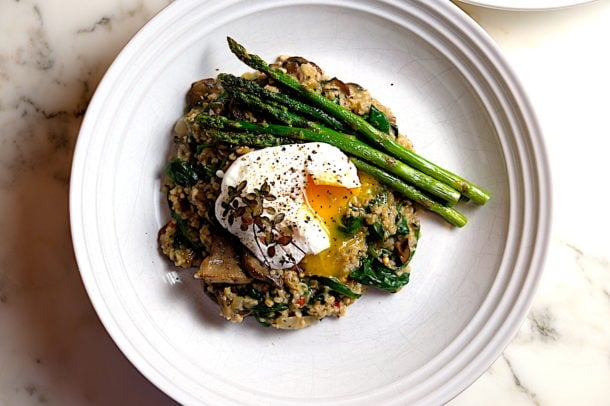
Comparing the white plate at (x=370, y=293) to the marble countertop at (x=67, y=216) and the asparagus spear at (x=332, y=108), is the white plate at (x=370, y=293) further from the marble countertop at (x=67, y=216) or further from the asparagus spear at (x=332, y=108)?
the marble countertop at (x=67, y=216)

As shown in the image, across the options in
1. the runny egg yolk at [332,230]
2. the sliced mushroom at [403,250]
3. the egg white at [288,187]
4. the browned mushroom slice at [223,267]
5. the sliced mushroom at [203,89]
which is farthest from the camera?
the sliced mushroom at [203,89]

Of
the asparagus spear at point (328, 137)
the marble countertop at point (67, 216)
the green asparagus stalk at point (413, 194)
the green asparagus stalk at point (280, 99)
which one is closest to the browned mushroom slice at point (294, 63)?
the green asparagus stalk at point (280, 99)

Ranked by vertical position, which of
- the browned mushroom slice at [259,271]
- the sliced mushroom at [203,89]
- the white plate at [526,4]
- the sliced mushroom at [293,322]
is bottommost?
the sliced mushroom at [293,322]

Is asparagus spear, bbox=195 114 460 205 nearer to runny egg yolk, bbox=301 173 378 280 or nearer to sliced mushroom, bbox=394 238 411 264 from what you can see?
runny egg yolk, bbox=301 173 378 280

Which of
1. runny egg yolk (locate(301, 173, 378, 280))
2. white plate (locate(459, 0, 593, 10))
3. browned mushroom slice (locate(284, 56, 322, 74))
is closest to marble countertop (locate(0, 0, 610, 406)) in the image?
white plate (locate(459, 0, 593, 10))

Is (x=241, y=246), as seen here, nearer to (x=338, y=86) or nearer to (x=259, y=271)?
(x=259, y=271)

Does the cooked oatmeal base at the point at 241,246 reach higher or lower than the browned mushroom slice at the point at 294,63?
lower
